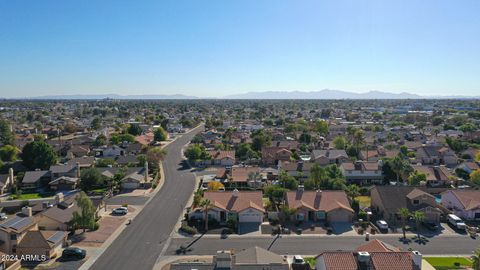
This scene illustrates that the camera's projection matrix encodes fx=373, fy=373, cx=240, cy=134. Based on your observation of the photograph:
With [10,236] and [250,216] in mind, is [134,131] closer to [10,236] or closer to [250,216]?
[250,216]

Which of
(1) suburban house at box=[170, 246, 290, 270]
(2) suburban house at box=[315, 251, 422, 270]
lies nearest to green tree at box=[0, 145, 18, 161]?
(1) suburban house at box=[170, 246, 290, 270]

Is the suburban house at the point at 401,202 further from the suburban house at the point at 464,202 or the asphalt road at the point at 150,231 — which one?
the asphalt road at the point at 150,231

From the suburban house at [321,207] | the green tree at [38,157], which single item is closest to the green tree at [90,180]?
the green tree at [38,157]

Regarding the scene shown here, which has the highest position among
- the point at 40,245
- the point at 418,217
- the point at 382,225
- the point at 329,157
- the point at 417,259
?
the point at 417,259

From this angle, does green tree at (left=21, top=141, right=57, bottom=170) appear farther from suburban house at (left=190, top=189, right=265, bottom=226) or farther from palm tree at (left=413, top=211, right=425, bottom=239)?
palm tree at (left=413, top=211, right=425, bottom=239)

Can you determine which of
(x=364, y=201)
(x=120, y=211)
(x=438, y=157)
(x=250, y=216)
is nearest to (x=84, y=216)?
(x=120, y=211)

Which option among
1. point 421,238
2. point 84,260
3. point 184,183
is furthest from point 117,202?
point 421,238

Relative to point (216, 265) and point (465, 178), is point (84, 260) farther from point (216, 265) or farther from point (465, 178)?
point (465, 178)
